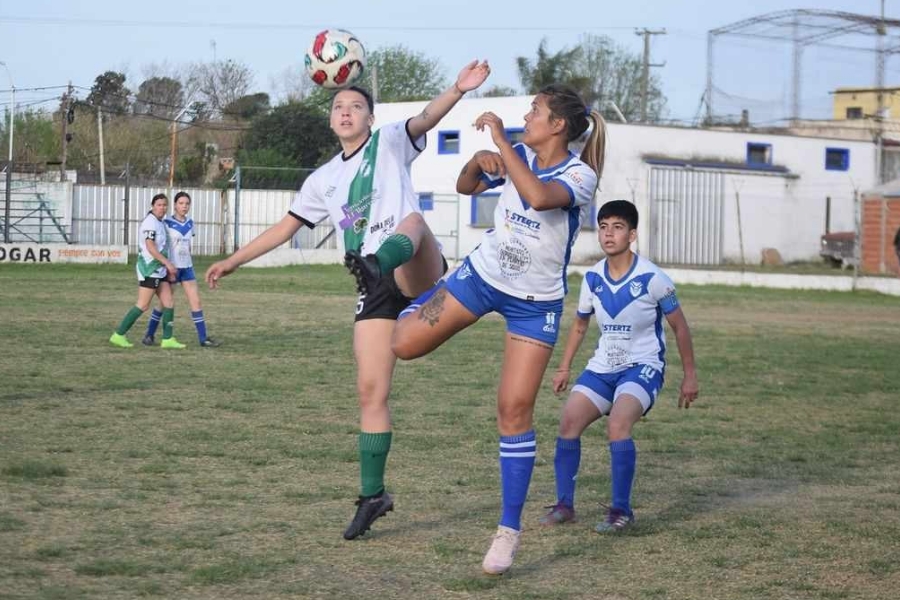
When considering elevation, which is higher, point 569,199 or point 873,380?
point 569,199

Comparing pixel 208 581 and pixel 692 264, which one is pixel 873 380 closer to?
pixel 208 581

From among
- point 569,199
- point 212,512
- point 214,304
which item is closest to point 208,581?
point 212,512

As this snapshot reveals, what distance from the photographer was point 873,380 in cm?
1488

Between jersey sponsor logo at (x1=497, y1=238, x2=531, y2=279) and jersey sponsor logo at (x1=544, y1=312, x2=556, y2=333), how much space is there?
0.24 m

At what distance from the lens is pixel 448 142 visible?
48875 mm

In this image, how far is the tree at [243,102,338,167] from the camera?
61.8m

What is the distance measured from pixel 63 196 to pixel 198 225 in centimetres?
491

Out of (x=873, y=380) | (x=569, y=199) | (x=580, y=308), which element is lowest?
(x=873, y=380)

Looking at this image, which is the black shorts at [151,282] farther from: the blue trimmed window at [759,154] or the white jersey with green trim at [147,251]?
the blue trimmed window at [759,154]

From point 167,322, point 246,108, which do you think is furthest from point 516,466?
point 246,108

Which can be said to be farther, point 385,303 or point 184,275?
point 184,275

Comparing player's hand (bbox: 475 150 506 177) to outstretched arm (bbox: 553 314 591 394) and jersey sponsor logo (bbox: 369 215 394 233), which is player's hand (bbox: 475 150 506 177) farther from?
outstretched arm (bbox: 553 314 591 394)

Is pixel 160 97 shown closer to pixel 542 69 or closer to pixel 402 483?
pixel 542 69

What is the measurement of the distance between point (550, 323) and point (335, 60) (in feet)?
9.02
